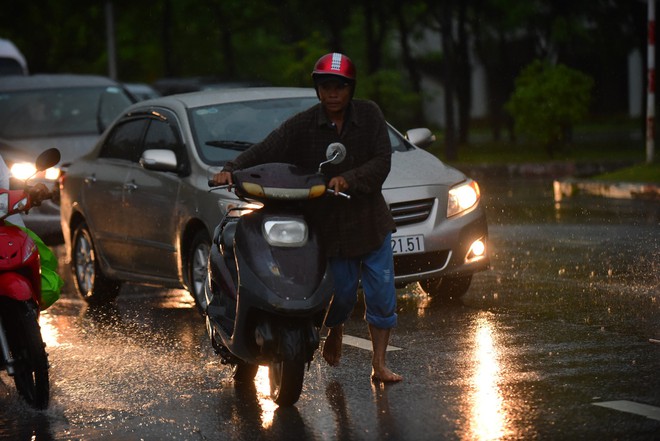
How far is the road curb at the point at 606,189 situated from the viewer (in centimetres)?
1870

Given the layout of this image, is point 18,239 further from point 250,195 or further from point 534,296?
point 534,296

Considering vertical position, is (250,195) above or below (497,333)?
above

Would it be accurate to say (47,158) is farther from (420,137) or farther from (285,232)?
(420,137)

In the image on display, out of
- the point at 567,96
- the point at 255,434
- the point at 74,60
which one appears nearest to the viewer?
the point at 255,434

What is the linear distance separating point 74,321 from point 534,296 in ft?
10.5

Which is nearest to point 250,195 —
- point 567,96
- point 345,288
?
point 345,288

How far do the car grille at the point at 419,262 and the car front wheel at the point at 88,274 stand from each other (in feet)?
8.94

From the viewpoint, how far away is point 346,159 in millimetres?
7500

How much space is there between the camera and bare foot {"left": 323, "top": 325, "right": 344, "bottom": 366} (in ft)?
25.7

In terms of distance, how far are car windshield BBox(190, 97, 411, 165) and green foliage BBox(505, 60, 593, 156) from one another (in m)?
18.5

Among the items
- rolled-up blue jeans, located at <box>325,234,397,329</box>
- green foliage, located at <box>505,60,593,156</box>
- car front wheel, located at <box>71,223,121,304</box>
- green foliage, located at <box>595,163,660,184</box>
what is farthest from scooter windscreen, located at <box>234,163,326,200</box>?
green foliage, located at <box>505,60,593,156</box>

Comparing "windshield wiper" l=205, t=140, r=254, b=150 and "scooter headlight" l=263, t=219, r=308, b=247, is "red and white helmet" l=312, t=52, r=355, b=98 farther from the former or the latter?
"windshield wiper" l=205, t=140, r=254, b=150

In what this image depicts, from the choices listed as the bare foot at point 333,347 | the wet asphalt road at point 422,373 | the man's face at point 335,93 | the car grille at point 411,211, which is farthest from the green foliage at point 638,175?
the man's face at point 335,93

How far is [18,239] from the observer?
7.63 m
